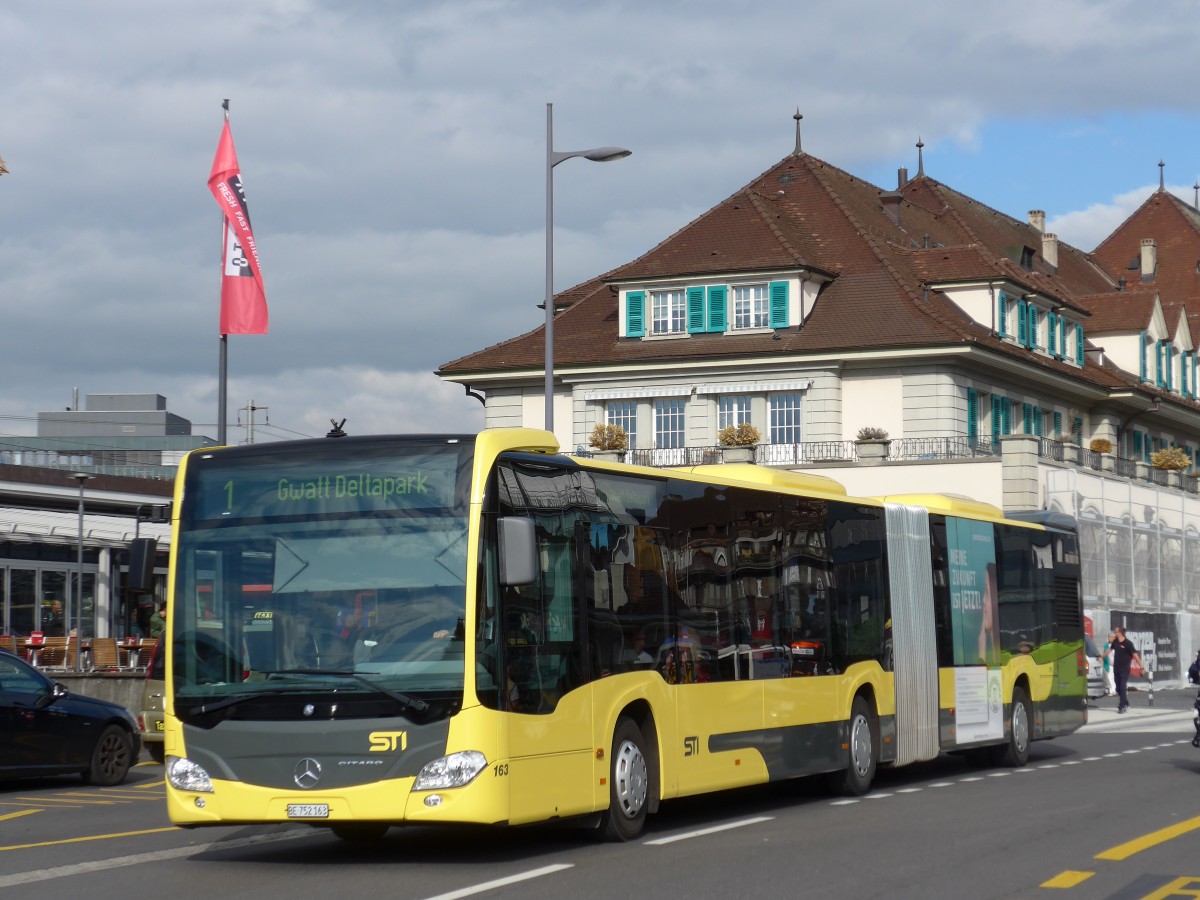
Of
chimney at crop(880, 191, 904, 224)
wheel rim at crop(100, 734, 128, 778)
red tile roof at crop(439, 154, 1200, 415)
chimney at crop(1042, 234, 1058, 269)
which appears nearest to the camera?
wheel rim at crop(100, 734, 128, 778)

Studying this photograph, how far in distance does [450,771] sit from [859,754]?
24.6 ft

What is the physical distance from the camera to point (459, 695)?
1210 cm

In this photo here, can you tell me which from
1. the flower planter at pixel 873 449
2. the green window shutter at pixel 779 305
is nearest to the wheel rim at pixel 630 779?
the flower planter at pixel 873 449

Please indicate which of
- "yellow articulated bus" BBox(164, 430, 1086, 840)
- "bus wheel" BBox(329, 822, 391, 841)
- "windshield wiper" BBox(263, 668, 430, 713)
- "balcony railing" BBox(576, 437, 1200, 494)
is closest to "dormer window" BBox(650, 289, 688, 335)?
"balcony railing" BBox(576, 437, 1200, 494)

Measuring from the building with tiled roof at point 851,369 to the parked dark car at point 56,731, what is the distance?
32.5 m

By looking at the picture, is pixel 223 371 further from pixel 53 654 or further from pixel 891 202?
pixel 891 202

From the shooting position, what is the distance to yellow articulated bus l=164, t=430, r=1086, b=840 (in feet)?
39.9

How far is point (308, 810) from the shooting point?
1218 centimetres

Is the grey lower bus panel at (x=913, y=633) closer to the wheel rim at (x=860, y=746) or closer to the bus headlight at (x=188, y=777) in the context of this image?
the wheel rim at (x=860, y=746)

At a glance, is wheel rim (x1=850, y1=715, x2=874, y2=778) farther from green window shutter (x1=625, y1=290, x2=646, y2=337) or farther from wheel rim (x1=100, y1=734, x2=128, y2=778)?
green window shutter (x1=625, y1=290, x2=646, y2=337)

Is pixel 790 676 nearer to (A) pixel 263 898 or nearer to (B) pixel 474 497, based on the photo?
(B) pixel 474 497

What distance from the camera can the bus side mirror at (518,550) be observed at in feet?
40.1

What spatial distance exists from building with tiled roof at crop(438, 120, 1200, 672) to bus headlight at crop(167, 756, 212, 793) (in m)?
38.3

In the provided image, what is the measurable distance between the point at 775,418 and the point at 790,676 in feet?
126
